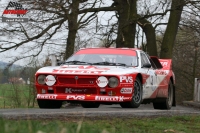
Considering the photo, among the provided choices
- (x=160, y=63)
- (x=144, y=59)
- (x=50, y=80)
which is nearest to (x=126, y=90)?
(x=50, y=80)

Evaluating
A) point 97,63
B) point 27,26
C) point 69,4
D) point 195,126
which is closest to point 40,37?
point 27,26

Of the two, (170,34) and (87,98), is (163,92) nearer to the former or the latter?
(87,98)

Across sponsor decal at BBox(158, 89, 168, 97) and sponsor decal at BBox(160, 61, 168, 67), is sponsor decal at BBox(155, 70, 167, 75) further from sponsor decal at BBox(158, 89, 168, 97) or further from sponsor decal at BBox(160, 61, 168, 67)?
sponsor decal at BBox(160, 61, 168, 67)

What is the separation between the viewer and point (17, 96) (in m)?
35.8

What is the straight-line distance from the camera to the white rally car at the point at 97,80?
12.5 m

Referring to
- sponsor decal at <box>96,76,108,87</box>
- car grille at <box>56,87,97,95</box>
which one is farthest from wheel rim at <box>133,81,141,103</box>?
car grille at <box>56,87,97,95</box>

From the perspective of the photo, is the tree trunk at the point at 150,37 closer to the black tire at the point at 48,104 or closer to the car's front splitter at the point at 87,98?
the black tire at the point at 48,104

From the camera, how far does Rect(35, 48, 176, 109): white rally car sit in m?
12.5

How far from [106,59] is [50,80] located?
1.69 meters

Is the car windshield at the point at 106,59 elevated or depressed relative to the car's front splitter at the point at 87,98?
elevated

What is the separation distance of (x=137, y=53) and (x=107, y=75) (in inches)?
96.0

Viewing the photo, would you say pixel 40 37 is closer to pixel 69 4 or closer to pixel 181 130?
pixel 69 4

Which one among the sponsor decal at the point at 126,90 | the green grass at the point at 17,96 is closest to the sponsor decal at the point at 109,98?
the sponsor decal at the point at 126,90

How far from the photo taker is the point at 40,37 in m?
31.2
